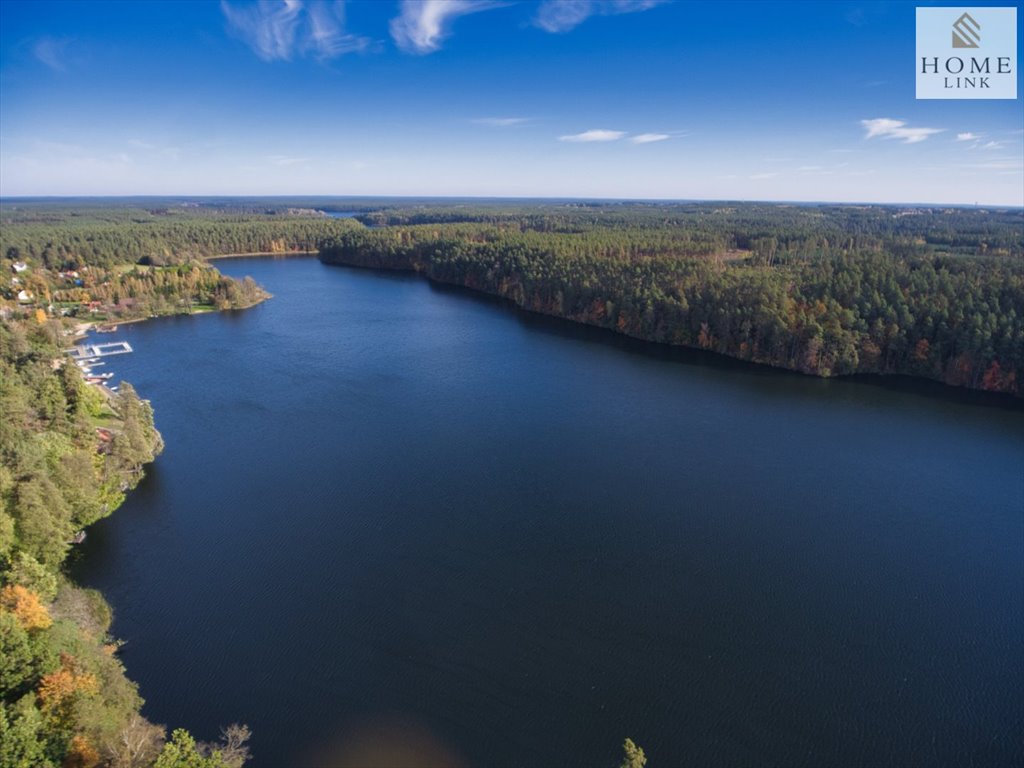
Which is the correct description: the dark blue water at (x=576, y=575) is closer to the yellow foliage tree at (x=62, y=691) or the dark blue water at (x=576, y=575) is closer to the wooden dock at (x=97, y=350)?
the yellow foliage tree at (x=62, y=691)

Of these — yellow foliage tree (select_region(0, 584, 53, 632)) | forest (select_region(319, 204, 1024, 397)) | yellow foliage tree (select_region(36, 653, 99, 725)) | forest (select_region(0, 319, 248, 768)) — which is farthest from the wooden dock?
yellow foliage tree (select_region(36, 653, 99, 725))

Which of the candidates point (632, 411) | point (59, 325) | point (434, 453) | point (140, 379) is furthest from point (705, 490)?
point (59, 325)

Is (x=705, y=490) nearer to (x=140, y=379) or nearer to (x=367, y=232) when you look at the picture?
(x=140, y=379)

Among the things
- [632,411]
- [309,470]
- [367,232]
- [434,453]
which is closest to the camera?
[309,470]

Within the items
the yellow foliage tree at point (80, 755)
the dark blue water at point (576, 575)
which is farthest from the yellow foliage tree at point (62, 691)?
the dark blue water at point (576, 575)

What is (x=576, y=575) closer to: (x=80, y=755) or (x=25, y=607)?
(x=80, y=755)

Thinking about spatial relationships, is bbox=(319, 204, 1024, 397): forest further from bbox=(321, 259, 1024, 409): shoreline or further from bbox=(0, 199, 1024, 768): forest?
bbox=(321, 259, 1024, 409): shoreline
